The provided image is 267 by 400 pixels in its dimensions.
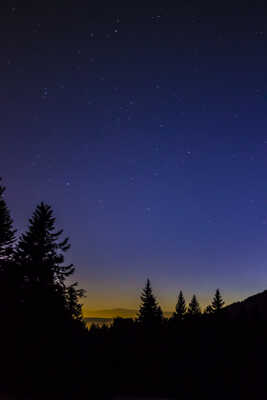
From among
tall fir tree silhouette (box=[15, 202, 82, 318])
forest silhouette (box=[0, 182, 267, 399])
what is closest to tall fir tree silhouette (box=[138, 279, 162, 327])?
forest silhouette (box=[0, 182, 267, 399])

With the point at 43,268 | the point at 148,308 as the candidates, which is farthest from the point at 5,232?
the point at 148,308

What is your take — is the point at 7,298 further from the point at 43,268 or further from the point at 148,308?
the point at 148,308

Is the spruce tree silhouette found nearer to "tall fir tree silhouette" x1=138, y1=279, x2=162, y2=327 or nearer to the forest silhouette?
the forest silhouette

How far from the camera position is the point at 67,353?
48.8 ft

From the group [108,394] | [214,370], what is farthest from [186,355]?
[108,394]

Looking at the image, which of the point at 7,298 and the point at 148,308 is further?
the point at 148,308

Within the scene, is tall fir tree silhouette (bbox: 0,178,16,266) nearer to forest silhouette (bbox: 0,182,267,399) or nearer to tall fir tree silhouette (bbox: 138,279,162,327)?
forest silhouette (bbox: 0,182,267,399)

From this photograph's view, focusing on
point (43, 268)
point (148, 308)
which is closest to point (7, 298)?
point (43, 268)

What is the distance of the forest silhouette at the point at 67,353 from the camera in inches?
566

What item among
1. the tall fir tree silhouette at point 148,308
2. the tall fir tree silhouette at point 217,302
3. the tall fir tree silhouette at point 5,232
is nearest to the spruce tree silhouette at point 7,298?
the tall fir tree silhouette at point 5,232

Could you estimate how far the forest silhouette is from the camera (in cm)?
1438

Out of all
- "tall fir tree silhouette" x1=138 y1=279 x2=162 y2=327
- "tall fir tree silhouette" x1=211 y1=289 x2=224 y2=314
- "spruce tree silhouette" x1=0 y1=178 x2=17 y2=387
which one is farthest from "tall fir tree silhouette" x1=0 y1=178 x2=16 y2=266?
"tall fir tree silhouette" x1=211 y1=289 x2=224 y2=314

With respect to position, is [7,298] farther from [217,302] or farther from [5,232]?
[217,302]

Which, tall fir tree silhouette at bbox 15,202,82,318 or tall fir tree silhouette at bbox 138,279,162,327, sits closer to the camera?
tall fir tree silhouette at bbox 15,202,82,318
